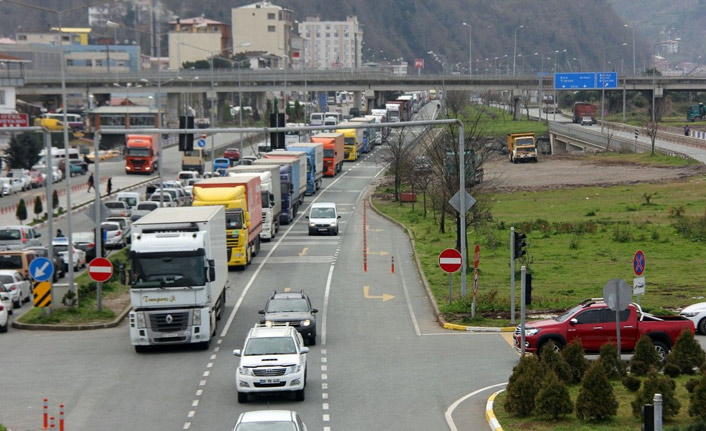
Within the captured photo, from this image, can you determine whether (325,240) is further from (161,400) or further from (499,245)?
(161,400)

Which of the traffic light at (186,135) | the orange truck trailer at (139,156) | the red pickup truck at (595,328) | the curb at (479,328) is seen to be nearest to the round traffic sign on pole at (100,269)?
the traffic light at (186,135)

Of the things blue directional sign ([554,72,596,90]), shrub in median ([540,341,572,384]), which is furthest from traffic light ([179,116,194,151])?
blue directional sign ([554,72,596,90])

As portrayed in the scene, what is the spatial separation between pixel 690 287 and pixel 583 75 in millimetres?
94892

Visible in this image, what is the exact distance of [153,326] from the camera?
103 feet

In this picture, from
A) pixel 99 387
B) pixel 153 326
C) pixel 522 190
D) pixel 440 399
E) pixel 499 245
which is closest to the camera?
pixel 440 399

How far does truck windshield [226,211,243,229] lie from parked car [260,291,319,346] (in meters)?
13.6

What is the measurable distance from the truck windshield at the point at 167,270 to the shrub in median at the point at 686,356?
12.6m

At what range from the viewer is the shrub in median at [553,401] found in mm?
22156

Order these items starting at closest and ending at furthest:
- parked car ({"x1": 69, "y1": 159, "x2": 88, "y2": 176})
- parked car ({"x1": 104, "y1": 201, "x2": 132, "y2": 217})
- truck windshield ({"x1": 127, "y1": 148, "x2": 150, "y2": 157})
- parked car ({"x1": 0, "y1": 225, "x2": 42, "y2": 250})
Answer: parked car ({"x1": 0, "y1": 225, "x2": 42, "y2": 250})
parked car ({"x1": 104, "y1": 201, "x2": 132, "y2": 217})
truck windshield ({"x1": 127, "y1": 148, "x2": 150, "y2": 157})
parked car ({"x1": 69, "y1": 159, "x2": 88, "y2": 176})

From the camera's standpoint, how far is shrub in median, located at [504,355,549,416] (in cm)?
2280

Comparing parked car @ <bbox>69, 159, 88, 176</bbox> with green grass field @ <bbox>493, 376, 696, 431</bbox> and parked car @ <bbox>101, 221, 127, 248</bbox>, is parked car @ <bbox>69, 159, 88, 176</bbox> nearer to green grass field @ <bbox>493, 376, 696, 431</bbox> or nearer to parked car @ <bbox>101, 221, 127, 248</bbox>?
parked car @ <bbox>101, 221, 127, 248</bbox>

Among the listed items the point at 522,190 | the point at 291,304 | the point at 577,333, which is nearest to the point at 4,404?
the point at 291,304

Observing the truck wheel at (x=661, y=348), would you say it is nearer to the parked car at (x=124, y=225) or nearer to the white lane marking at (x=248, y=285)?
the white lane marking at (x=248, y=285)

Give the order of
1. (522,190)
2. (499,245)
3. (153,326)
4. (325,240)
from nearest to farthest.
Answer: (153,326)
(499,245)
(325,240)
(522,190)
